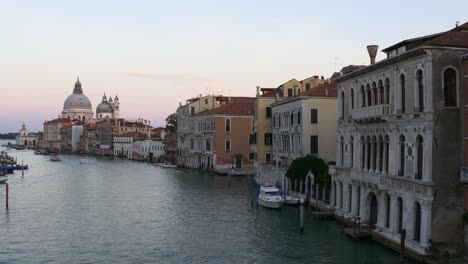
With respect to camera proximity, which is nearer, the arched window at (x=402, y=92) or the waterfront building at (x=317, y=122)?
the arched window at (x=402, y=92)

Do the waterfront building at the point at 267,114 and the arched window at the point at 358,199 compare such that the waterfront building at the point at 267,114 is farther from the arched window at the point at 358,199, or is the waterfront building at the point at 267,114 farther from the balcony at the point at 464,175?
the balcony at the point at 464,175

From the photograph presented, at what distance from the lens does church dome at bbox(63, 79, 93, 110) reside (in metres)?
140

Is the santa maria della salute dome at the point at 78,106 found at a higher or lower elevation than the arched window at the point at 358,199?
higher

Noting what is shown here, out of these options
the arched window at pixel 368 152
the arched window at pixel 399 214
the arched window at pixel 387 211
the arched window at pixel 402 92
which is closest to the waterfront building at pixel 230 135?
the arched window at pixel 368 152

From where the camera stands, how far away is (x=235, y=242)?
1764 cm

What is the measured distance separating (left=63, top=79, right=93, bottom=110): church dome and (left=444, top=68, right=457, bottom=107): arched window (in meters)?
133

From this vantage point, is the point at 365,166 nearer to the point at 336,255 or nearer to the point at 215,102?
the point at 336,255

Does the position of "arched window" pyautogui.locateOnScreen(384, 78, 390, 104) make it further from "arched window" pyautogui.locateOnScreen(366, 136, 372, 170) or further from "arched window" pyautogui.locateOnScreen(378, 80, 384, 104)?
"arched window" pyautogui.locateOnScreen(366, 136, 372, 170)

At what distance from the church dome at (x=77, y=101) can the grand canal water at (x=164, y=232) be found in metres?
112

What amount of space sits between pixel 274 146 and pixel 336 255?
17144 millimetres

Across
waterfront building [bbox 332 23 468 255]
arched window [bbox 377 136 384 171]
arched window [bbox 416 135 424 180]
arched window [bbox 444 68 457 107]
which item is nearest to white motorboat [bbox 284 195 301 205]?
waterfront building [bbox 332 23 468 255]

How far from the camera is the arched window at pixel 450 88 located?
539 inches

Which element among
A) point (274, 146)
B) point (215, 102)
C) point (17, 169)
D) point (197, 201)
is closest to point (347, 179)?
point (197, 201)

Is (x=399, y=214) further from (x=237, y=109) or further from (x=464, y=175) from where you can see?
(x=237, y=109)
